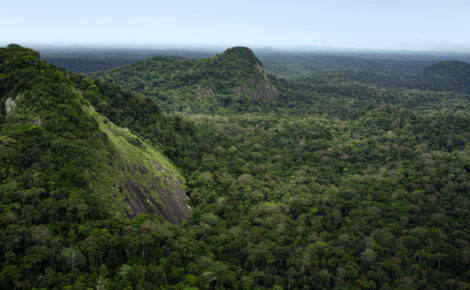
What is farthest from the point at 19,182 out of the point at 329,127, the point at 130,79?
the point at 130,79

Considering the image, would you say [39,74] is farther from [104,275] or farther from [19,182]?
[104,275]

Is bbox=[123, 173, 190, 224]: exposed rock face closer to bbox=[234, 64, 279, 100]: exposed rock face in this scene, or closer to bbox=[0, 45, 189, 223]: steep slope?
bbox=[0, 45, 189, 223]: steep slope

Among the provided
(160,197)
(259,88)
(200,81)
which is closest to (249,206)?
(160,197)

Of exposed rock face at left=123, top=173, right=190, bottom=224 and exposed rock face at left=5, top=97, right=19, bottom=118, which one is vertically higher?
exposed rock face at left=5, top=97, right=19, bottom=118

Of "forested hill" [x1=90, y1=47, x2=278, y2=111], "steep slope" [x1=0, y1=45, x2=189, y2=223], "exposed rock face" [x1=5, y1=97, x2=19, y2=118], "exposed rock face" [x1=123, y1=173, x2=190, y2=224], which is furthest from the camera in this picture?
"forested hill" [x1=90, y1=47, x2=278, y2=111]

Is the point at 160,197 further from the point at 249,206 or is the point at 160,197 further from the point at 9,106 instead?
the point at 9,106

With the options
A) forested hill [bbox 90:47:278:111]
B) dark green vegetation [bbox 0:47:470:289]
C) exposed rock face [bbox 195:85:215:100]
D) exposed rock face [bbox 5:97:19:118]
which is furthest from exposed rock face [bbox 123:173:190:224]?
exposed rock face [bbox 195:85:215:100]

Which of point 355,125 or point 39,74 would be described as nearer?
point 39,74
